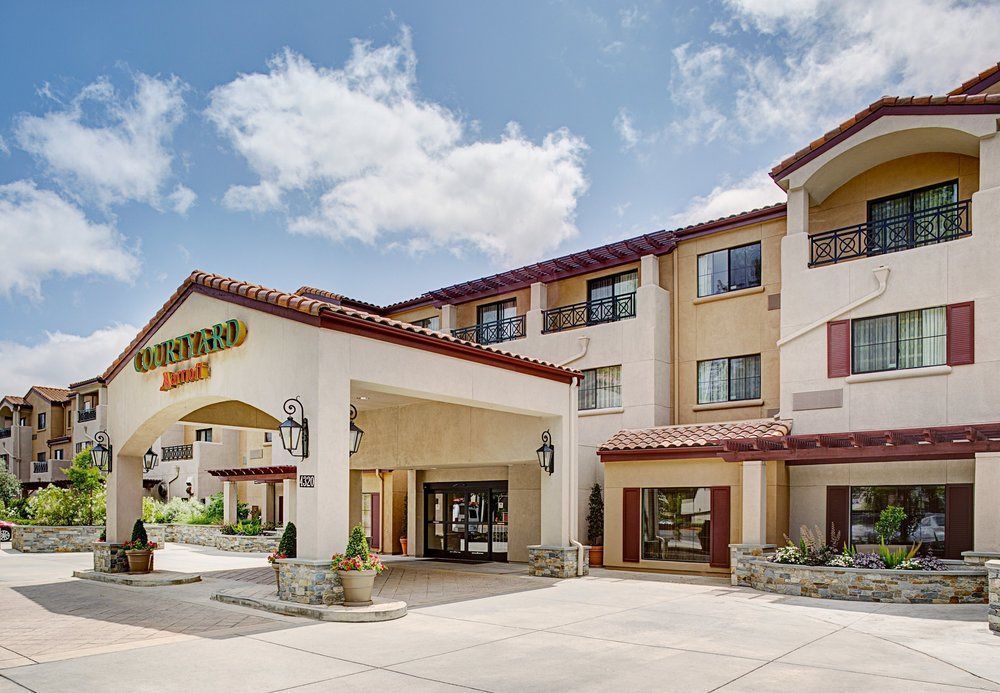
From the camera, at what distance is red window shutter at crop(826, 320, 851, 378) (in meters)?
18.4

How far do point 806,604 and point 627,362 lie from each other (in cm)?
984

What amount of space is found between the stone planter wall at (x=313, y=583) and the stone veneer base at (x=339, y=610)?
126 mm

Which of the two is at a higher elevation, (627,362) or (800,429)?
(627,362)

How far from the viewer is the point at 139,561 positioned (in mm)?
17984

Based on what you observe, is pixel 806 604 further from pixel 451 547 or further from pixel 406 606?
pixel 451 547

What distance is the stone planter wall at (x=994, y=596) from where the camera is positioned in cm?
1147

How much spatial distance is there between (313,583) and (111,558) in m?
8.11

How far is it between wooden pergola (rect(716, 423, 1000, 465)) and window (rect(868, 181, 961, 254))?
4961 mm

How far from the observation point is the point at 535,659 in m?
9.79

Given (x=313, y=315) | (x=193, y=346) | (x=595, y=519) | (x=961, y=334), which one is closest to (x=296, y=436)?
(x=313, y=315)

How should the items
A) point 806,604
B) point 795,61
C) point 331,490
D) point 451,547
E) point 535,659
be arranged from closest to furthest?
1. point 535,659
2. point 331,490
3. point 806,604
4. point 795,61
5. point 451,547

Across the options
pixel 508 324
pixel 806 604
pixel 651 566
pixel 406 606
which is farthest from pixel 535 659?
pixel 508 324

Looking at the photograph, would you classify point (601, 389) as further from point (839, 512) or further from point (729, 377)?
point (839, 512)

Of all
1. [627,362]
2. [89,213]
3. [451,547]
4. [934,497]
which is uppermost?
[89,213]
